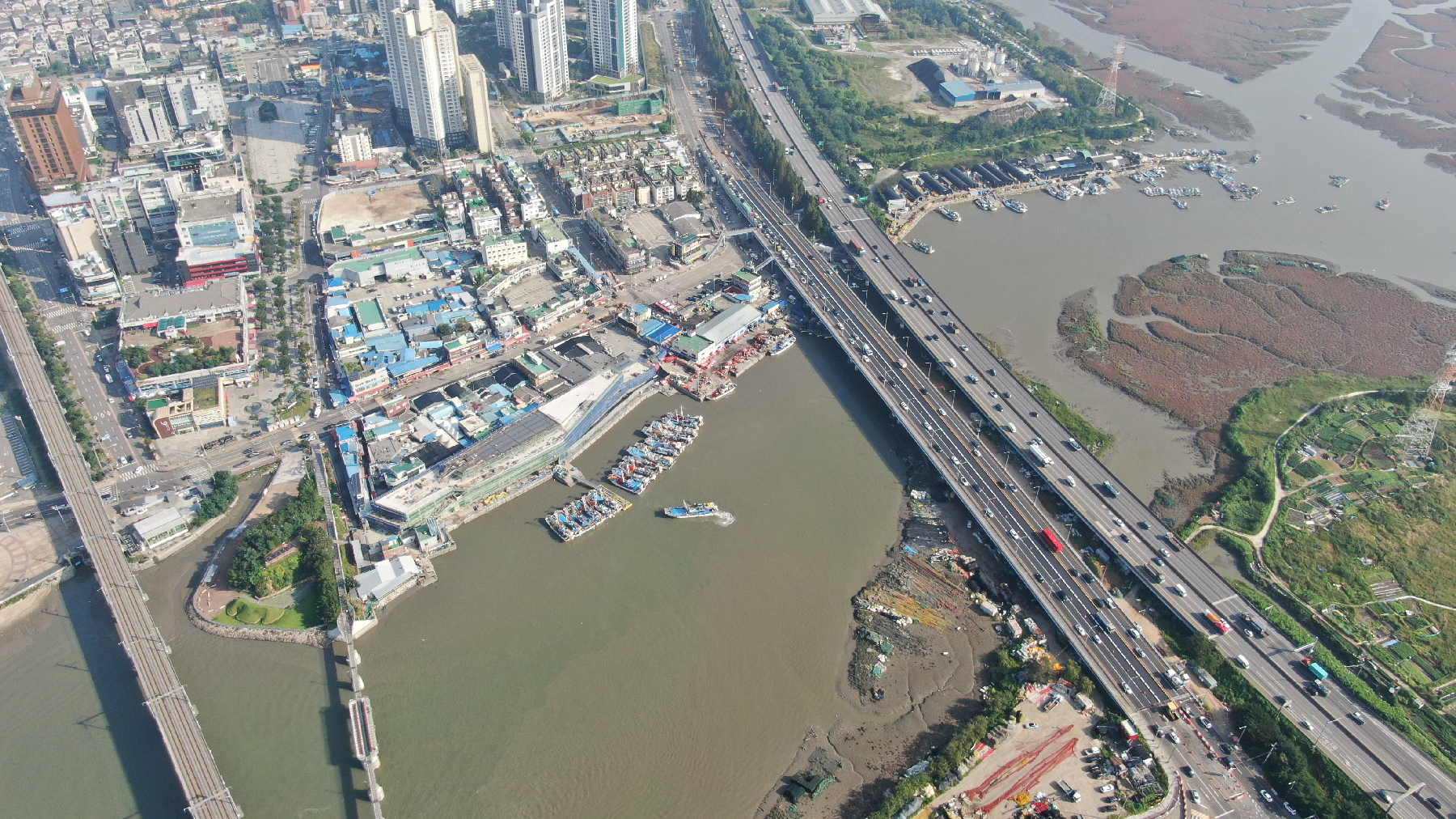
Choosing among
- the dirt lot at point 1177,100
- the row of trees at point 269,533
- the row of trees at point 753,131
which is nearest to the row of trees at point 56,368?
the row of trees at point 269,533


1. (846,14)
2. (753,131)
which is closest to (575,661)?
(753,131)

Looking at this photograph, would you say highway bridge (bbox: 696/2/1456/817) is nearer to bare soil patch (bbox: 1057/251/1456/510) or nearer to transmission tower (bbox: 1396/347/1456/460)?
bare soil patch (bbox: 1057/251/1456/510)

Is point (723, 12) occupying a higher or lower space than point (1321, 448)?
higher

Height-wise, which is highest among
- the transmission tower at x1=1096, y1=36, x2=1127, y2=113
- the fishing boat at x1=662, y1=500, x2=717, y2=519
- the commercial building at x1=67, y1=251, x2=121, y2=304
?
the transmission tower at x1=1096, y1=36, x2=1127, y2=113

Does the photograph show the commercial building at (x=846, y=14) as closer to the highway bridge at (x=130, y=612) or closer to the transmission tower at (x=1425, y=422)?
the transmission tower at (x=1425, y=422)

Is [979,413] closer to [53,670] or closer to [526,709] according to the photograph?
[526,709]

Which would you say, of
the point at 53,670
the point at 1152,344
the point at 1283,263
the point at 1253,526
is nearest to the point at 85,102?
the point at 53,670

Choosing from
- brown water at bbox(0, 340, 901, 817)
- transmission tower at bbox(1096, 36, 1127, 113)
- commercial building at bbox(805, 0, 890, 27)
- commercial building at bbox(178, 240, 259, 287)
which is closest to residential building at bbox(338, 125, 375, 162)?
commercial building at bbox(178, 240, 259, 287)
